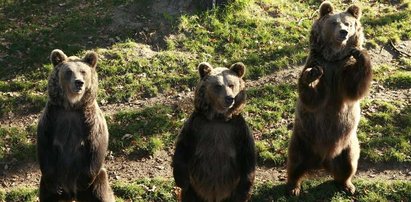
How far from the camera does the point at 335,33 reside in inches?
301

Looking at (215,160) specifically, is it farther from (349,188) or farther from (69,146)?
(349,188)

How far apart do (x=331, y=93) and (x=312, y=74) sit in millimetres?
669

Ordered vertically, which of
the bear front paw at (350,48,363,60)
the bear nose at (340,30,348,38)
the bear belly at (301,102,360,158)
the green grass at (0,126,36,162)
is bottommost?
the green grass at (0,126,36,162)

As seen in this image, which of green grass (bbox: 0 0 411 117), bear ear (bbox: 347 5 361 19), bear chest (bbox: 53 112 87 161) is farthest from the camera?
green grass (bbox: 0 0 411 117)

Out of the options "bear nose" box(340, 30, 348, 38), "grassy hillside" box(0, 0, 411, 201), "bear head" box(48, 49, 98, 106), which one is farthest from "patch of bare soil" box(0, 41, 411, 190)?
"bear nose" box(340, 30, 348, 38)

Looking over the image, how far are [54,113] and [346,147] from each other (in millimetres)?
4219

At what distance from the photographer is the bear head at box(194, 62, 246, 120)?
6.91 meters

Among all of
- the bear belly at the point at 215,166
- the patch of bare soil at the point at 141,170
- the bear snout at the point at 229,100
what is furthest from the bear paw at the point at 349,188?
the bear snout at the point at 229,100

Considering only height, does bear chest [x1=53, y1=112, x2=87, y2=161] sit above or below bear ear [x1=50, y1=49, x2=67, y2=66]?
below

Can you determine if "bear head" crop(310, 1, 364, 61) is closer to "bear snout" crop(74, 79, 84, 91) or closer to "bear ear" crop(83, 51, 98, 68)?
"bear ear" crop(83, 51, 98, 68)

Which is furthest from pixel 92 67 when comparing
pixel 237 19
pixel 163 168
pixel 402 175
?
pixel 237 19

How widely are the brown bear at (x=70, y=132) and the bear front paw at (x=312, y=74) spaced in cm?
282

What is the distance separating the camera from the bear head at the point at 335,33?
25.3 ft

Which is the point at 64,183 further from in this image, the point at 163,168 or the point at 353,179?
the point at 353,179
